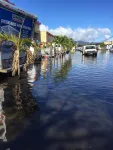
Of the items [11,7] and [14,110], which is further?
[11,7]

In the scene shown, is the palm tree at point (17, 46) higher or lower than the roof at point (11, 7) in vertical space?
lower

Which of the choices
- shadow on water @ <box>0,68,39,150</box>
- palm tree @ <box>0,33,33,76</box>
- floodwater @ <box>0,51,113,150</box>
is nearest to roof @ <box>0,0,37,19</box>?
palm tree @ <box>0,33,33,76</box>

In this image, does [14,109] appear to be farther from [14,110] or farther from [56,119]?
Answer: [56,119]

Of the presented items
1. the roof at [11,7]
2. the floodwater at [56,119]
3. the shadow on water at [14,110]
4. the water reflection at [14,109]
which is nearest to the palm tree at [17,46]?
the roof at [11,7]

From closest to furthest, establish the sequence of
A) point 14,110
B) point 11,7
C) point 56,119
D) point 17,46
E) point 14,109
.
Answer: point 56,119 → point 14,110 → point 14,109 → point 11,7 → point 17,46

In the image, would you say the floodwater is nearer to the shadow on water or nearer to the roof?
the shadow on water

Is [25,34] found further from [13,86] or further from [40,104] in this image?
[40,104]

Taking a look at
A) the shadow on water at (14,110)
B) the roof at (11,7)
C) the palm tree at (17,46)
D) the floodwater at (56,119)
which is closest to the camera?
the floodwater at (56,119)

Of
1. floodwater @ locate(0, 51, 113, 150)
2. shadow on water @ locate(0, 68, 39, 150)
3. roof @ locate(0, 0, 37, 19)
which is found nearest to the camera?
floodwater @ locate(0, 51, 113, 150)

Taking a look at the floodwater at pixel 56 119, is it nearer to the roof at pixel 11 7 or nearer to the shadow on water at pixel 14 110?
the shadow on water at pixel 14 110

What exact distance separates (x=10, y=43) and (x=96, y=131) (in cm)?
947

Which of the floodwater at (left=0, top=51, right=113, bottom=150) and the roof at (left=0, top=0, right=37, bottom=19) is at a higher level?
the roof at (left=0, top=0, right=37, bottom=19)

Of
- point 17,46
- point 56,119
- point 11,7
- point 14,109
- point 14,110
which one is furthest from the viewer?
point 17,46

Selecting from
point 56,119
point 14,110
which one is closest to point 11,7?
point 14,110
